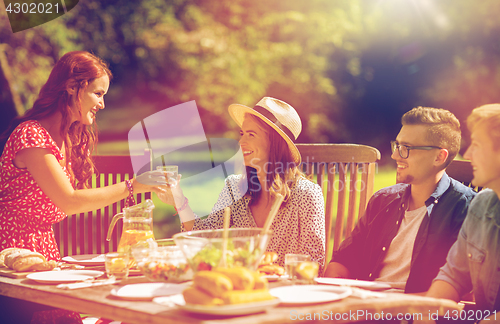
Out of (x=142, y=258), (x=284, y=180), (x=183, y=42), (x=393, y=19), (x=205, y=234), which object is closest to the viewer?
(x=205, y=234)

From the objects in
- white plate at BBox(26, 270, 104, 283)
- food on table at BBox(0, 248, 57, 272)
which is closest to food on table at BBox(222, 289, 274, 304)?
white plate at BBox(26, 270, 104, 283)

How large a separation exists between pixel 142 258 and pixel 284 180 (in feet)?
4.22

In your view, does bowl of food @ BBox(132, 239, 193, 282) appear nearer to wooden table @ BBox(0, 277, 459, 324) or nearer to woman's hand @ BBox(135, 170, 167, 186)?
wooden table @ BBox(0, 277, 459, 324)

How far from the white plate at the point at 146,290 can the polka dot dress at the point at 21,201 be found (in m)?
1.04

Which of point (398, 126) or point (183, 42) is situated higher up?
point (183, 42)

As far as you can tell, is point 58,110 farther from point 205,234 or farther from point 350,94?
point 350,94

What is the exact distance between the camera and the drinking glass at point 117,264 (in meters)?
1.76

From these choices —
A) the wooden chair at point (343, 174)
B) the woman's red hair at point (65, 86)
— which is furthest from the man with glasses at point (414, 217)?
the woman's red hair at point (65, 86)

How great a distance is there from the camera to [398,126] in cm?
790

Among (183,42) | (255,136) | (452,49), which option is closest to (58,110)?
(255,136)

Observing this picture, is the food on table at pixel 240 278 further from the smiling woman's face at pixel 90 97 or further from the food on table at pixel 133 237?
the smiling woman's face at pixel 90 97

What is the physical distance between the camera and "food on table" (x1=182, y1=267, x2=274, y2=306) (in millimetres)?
1235

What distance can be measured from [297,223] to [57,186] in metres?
1.32

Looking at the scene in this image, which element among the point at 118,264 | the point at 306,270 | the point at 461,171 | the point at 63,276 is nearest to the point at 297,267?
the point at 306,270
